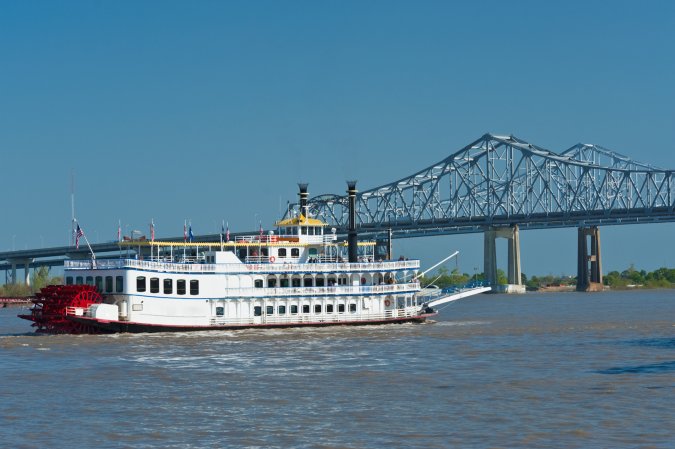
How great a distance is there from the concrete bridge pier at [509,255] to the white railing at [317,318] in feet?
290

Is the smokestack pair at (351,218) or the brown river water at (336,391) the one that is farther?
the smokestack pair at (351,218)

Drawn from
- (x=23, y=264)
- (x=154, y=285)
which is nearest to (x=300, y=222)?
(x=154, y=285)

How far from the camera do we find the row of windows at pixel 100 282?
4869 cm

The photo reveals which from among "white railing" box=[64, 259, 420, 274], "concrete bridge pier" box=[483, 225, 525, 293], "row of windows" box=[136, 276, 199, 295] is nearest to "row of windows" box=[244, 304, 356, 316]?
"row of windows" box=[136, 276, 199, 295]

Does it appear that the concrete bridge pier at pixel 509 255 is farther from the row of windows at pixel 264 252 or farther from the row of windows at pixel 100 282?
the row of windows at pixel 100 282

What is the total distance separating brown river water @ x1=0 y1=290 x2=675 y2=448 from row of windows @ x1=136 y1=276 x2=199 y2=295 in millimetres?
1887

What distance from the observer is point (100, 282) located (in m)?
49.5

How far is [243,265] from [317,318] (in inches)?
180

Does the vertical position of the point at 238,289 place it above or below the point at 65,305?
above

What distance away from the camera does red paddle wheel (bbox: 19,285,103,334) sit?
48219 millimetres

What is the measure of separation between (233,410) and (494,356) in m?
14.4

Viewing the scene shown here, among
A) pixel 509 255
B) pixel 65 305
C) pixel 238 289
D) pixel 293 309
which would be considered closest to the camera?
pixel 65 305

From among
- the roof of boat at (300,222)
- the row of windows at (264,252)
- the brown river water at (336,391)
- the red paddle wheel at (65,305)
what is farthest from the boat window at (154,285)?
the roof of boat at (300,222)

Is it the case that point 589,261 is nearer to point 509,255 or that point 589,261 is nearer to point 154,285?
point 509,255
